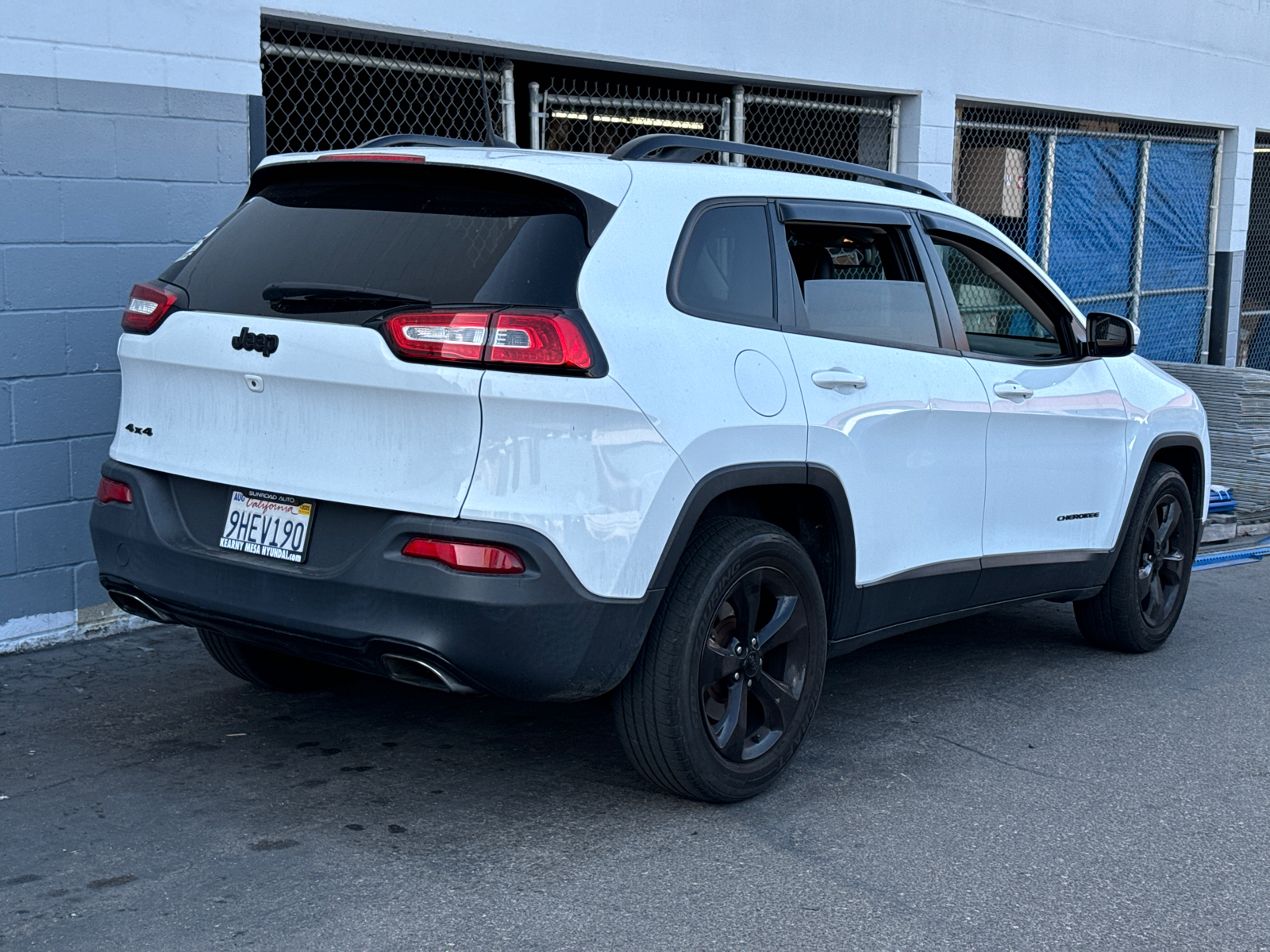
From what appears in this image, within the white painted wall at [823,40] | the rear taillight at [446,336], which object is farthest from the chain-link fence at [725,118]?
the rear taillight at [446,336]

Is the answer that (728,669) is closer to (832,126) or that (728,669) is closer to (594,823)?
(594,823)

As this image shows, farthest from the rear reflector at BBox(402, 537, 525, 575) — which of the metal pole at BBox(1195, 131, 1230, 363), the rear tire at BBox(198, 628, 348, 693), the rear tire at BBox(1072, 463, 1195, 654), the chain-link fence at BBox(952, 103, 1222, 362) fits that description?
the metal pole at BBox(1195, 131, 1230, 363)

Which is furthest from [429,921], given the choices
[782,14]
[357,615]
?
[782,14]

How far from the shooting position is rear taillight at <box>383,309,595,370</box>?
11.8 feet

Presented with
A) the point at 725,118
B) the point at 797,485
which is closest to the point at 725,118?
the point at 725,118

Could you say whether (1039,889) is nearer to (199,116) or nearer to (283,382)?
(283,382)

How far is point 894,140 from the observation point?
10.4m

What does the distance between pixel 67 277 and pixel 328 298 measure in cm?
256

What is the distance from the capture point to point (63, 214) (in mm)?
5828

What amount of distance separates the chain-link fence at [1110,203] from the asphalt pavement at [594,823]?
6.64m

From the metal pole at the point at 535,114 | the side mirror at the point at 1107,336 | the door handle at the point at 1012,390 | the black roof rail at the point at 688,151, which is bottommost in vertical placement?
the door handle at the point at 1012,390

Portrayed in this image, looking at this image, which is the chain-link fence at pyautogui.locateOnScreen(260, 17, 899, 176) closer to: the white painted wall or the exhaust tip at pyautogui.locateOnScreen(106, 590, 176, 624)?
the white painted wall

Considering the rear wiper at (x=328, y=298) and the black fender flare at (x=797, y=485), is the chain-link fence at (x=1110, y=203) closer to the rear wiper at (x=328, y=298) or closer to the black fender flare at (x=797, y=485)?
the black fender flare at (x=797, y=485)

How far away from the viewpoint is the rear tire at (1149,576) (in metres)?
6.07
